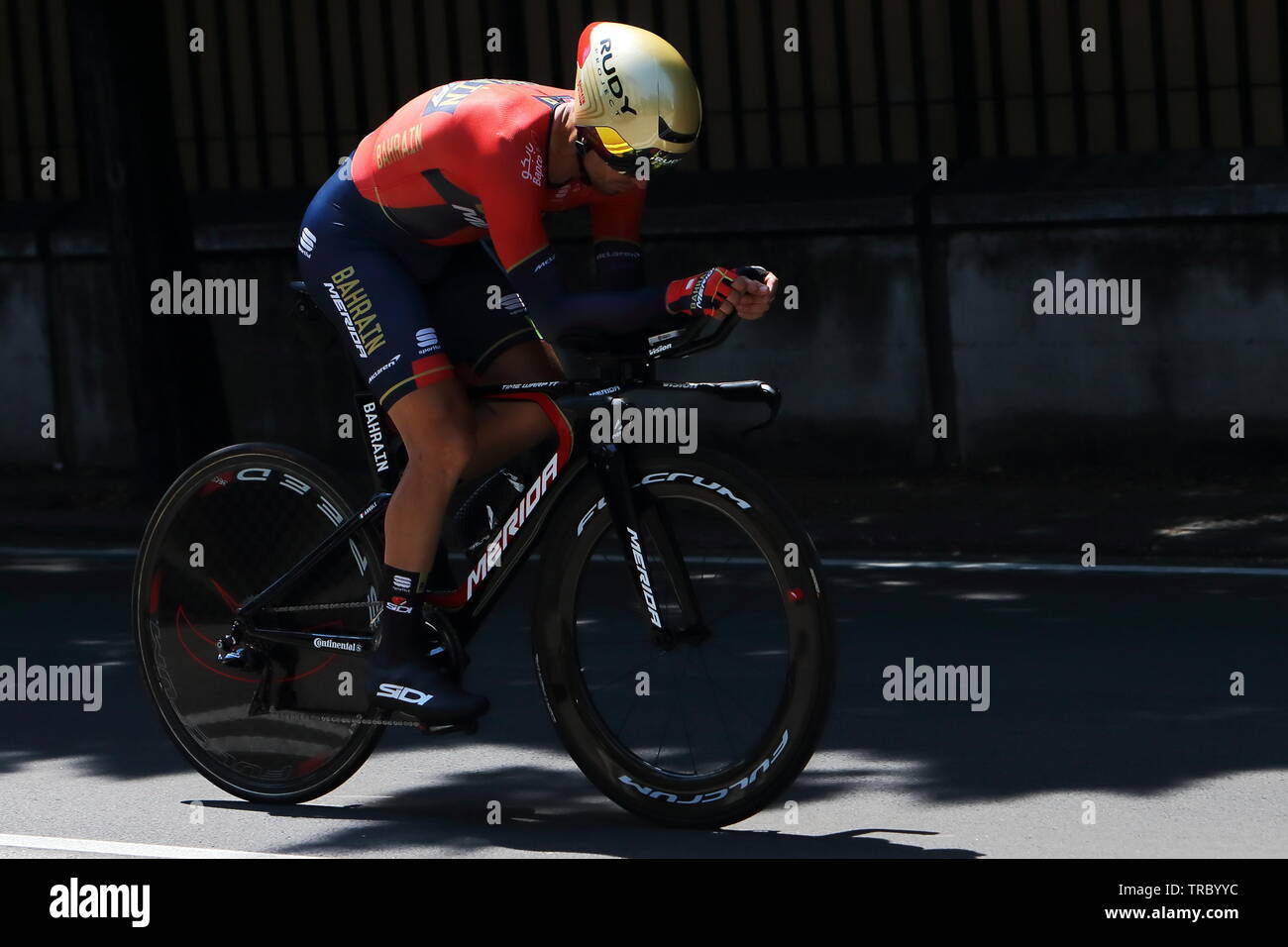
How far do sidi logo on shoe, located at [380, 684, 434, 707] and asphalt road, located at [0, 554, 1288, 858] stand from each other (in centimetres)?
34

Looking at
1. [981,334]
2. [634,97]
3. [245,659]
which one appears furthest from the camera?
[981,334]

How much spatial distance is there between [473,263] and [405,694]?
1161 millimetres

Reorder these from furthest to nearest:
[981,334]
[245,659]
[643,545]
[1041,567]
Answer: [981,334], [1041,567], [245,659], [643,545]

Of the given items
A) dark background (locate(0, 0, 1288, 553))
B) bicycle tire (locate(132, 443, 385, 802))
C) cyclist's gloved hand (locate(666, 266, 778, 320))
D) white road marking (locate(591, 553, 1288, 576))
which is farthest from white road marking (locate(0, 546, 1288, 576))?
cyclist's gloved hand (locate(666, 266, 778, 320))

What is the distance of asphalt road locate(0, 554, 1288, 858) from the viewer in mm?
5566

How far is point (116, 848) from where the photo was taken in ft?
18.7

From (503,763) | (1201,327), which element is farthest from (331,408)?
(503,763)

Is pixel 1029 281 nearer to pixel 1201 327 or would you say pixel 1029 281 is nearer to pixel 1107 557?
pixel 1201 327

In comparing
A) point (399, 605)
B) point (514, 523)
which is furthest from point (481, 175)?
point (399, 605)

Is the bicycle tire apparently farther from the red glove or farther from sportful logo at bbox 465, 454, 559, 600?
the red glove

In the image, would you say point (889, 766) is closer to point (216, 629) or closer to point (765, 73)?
point (216, 629)

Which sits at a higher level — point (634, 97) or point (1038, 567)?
point (634, 97)

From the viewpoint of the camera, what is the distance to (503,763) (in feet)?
21.4

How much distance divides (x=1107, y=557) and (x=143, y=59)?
19.6 feet
